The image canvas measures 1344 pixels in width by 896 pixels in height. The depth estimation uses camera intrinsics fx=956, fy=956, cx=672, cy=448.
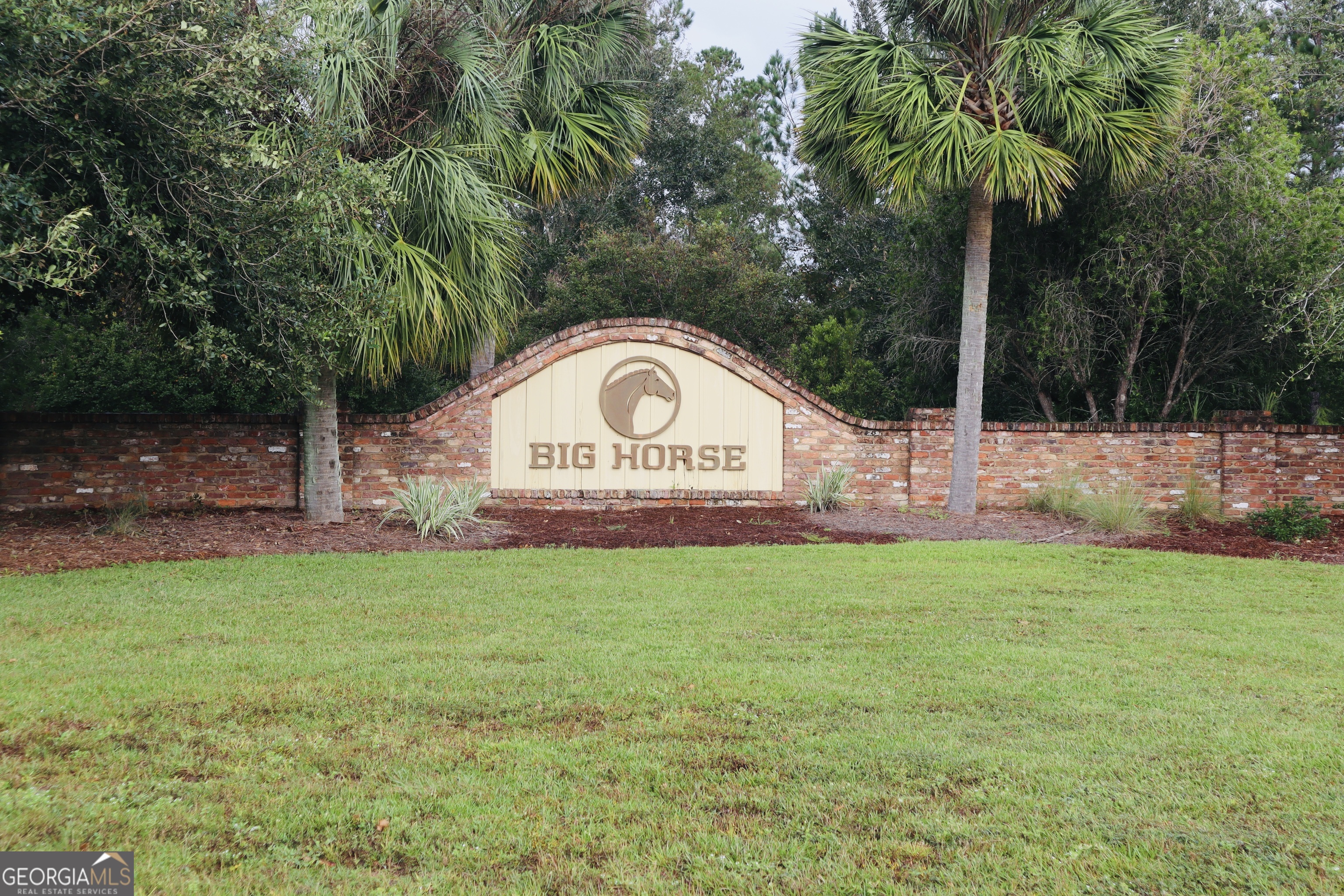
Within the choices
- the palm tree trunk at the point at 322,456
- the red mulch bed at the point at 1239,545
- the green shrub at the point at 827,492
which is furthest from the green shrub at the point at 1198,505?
the palm tree trunk at the point at 322,456

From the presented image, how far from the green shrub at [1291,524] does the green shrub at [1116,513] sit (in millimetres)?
1240

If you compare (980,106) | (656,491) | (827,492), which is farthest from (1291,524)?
(656,491)

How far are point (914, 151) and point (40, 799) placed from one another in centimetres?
1113

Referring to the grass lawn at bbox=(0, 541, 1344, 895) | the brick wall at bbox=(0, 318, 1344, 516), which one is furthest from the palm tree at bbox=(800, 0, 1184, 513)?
the grass lawn at bbox=(0, 541, 1344, 895)

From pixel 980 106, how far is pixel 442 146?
7019 mm

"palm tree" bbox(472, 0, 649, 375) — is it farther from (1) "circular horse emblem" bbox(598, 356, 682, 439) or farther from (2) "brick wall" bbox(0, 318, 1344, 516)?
(1) "circular horse emblem" bbox(598, 356, 682, 439)

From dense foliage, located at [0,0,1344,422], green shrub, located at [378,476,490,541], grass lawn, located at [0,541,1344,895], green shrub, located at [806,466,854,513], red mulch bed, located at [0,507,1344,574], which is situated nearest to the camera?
grass lawn, located at [0,541,1344,895]

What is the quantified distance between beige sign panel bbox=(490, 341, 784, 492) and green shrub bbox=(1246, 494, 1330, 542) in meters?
6.07

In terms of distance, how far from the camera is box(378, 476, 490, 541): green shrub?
10742 millimetres

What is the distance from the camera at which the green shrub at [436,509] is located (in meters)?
10.7

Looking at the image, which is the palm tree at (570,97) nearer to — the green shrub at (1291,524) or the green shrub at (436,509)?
the green shrub at (436,509)

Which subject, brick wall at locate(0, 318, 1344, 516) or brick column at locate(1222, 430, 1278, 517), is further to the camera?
brick column at locate(1222, 430, 1278, 517)

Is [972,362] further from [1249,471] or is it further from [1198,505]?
[1249,471]

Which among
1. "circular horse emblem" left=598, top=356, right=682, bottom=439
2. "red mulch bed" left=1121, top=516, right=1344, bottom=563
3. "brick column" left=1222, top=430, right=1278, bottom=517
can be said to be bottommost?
"red mulch bed" left=1121, top=516, right=1344, bottom=563
